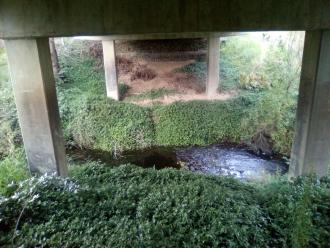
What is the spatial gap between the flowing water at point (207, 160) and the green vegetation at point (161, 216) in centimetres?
415

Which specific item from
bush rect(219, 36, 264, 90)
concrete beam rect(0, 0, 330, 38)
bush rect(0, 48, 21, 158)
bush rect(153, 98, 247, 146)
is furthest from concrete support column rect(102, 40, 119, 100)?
concrete beam rect(0, 0, 330, 38)

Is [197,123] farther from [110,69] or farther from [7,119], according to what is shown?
[7,119]

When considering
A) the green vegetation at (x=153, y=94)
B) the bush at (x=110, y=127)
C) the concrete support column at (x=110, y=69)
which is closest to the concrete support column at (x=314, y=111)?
the bush at (x=110, y=127)

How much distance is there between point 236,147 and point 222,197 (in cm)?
713

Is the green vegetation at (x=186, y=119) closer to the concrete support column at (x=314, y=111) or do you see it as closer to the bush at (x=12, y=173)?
the bush at (x=12, y=173)

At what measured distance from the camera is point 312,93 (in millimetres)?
5781

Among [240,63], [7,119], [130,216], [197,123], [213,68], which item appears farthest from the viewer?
[240,63]

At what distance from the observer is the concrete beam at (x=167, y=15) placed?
16.5ft

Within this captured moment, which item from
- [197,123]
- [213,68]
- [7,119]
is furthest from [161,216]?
[213,68]

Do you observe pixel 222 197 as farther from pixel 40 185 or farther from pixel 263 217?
pixel 40 185

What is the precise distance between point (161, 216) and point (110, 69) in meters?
11.3

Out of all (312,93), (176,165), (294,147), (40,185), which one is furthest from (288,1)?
(176,165)

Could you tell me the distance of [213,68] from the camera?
14.9 meters

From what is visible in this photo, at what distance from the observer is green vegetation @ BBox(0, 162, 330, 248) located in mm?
3725
